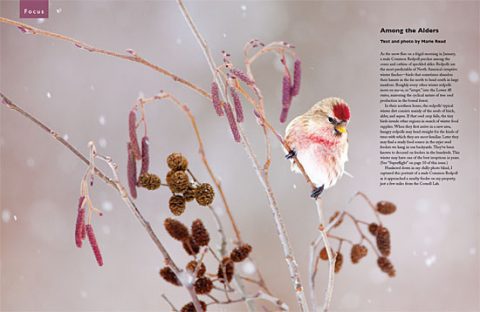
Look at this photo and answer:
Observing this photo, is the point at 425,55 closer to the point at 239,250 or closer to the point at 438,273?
the point at 438,273

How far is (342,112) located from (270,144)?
13cm

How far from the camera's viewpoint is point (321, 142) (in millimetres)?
803

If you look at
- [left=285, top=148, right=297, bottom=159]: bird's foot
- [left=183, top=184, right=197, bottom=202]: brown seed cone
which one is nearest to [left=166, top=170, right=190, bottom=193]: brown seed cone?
[left=183, top=184, right=197, bottom=202]: brown seed cone

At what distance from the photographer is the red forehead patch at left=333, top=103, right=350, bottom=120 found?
2.61ft

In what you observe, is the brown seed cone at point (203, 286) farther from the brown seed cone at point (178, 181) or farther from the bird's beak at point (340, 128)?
the bird's beak at point (340, 128)

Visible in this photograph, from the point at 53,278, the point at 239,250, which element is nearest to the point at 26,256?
the point at 53,278

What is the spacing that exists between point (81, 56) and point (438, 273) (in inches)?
33.2

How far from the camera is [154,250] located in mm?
1098

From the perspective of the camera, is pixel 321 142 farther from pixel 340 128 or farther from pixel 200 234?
pixel 200 234

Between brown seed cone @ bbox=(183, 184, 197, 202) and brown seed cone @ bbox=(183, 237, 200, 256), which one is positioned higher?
brown seed cone @ bbox=(183, 184, 197, 202)

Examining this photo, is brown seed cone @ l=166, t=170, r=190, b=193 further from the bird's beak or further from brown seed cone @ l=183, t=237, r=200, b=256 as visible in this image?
the bird's beak

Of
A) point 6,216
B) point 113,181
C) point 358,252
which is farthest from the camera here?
point 6,216

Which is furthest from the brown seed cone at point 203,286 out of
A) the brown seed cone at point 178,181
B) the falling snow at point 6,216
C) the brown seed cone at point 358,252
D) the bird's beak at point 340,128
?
the falling snow at point 6,216

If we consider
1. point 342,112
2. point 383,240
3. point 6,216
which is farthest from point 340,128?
point 6,216
